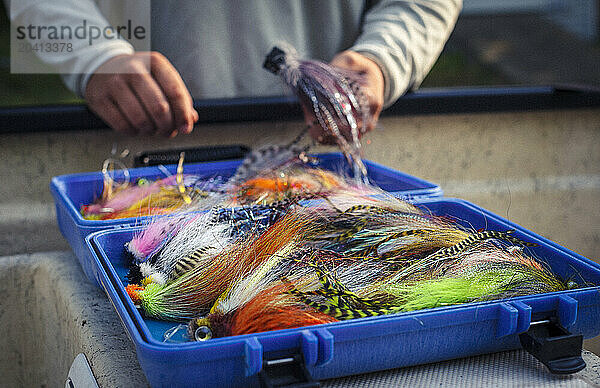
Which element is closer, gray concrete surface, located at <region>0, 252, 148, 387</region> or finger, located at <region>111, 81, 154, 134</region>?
gray concrete surface, located at <region>0, 252, 148, 387</region>

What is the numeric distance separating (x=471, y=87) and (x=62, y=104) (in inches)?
26.3

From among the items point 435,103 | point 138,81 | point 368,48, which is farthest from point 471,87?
point 138,81

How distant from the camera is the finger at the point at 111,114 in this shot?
90 centimetres

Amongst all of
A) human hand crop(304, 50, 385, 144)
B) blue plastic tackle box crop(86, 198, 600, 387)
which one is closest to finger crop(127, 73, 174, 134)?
human hand crop(304, 50, 385, 144)

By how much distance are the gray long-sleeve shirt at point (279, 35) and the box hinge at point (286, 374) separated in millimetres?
680

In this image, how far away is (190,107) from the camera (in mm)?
915

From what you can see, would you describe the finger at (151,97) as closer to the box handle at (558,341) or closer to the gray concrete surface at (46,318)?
the gray concrete surface at (46,318)

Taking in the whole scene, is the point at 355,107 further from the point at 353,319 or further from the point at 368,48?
the point at 353,319

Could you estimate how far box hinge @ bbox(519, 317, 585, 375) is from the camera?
0.46 meters

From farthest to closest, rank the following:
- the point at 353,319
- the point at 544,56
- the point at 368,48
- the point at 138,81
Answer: the point at 544,56, the point at 368,48, the point at 138,81, the point at 353,319

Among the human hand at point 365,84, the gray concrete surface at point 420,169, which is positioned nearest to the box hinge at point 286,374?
the gray concrete surface at point 420,169

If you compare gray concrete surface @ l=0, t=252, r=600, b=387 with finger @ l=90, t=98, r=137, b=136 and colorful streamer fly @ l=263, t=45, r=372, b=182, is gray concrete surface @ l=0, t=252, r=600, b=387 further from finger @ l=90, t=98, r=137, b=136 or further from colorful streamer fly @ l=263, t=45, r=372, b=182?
colorful streamer fly @ l=263, t=45, r=372, b=182

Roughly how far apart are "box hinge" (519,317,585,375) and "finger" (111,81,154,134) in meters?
0.61

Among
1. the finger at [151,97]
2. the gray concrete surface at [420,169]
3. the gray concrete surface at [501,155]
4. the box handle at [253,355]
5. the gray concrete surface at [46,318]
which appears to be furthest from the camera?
the gray concrete surface at [501,155]
